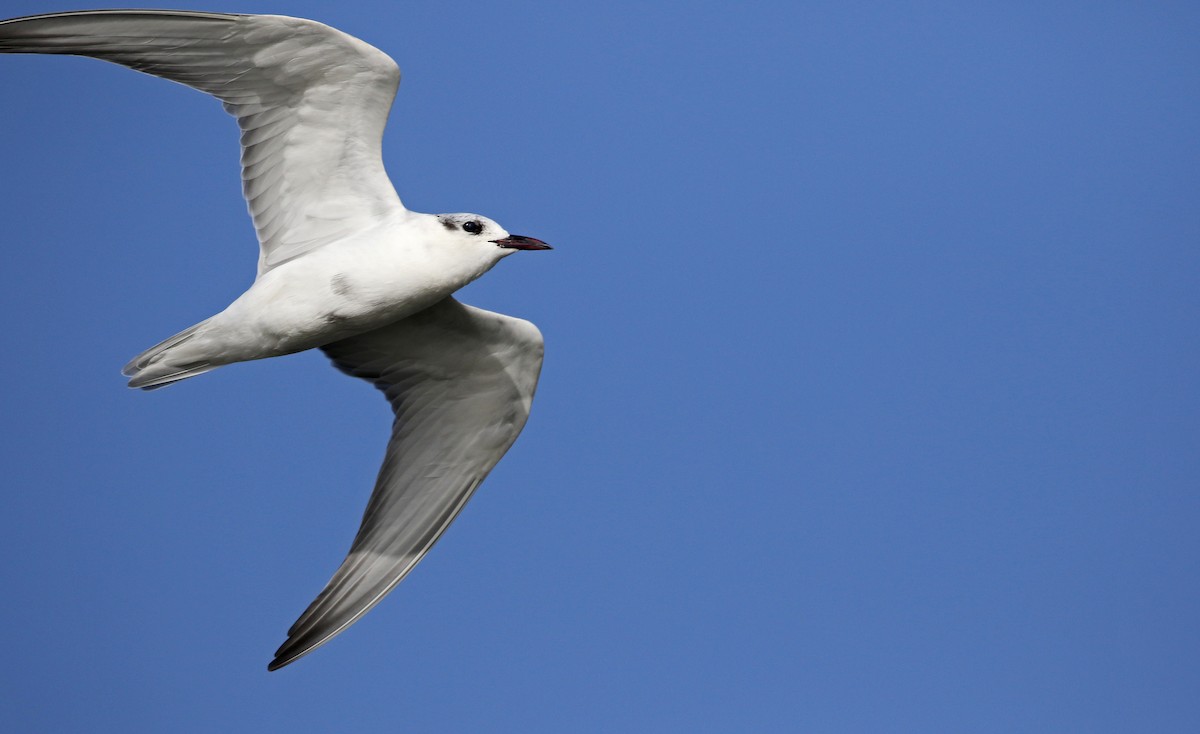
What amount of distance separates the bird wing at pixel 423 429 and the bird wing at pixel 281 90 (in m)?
0.78

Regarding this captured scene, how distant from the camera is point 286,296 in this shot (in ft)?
20.9

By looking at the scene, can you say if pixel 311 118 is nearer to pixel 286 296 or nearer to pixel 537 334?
pixel 286 296

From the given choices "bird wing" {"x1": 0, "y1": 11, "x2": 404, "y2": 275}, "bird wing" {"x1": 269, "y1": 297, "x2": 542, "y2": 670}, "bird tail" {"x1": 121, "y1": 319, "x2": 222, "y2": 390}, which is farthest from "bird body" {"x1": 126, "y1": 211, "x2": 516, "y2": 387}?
"bird wing" {"x1": 269, "y1": 297, "x2": 542, "y2": 670}

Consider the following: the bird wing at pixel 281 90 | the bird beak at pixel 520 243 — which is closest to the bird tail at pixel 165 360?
the bird wing at pixel 281 90

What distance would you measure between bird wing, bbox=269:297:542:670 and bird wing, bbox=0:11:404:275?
78 centimetres

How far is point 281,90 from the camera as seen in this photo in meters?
6.37

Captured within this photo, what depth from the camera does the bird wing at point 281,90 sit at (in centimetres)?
605

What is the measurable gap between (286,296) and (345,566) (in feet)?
5.20

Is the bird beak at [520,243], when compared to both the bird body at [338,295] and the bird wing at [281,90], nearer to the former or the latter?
the bird body at [338,295]

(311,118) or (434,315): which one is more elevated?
(311,118)

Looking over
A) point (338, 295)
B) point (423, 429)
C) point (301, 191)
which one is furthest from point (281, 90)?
point (423, 429)

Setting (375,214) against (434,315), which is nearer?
(375,214)

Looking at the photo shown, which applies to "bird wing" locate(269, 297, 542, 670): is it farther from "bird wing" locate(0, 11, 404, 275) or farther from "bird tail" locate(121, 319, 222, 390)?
"bird tail" locate(121, 319, 222, 390)

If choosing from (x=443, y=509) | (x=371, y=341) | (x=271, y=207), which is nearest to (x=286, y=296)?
(x=271, y=207)
